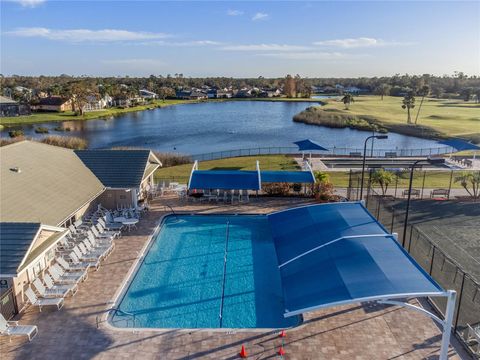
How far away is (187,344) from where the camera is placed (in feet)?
37.7

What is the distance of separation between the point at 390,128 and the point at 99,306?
62267mm

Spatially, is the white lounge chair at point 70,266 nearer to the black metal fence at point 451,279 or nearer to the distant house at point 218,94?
the black metal fence at point 451,279

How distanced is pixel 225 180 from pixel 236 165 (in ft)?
37.5

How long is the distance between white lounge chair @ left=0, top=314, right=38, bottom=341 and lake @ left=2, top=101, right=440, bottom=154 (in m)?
40.6

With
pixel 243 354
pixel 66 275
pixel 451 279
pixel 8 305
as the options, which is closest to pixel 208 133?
pixel 66 275

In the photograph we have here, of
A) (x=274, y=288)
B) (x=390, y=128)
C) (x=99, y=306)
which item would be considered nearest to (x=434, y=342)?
(x=274, y=288)

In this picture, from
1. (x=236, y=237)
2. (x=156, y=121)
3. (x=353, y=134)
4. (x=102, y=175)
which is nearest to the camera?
(x=236, y=237)

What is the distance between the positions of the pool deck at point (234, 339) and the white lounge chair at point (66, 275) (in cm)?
103

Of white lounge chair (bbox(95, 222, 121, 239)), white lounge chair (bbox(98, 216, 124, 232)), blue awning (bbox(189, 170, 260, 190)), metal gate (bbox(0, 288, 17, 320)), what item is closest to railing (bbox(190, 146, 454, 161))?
blue awning (bbox(189, 170, 260, 190))

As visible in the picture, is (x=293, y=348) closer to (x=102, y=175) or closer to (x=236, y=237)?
(x=236, y=237)

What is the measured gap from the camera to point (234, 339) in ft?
38.5

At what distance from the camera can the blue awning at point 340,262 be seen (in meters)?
10.3

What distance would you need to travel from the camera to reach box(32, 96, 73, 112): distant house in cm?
9731

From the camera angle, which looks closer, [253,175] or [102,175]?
[102,175]
